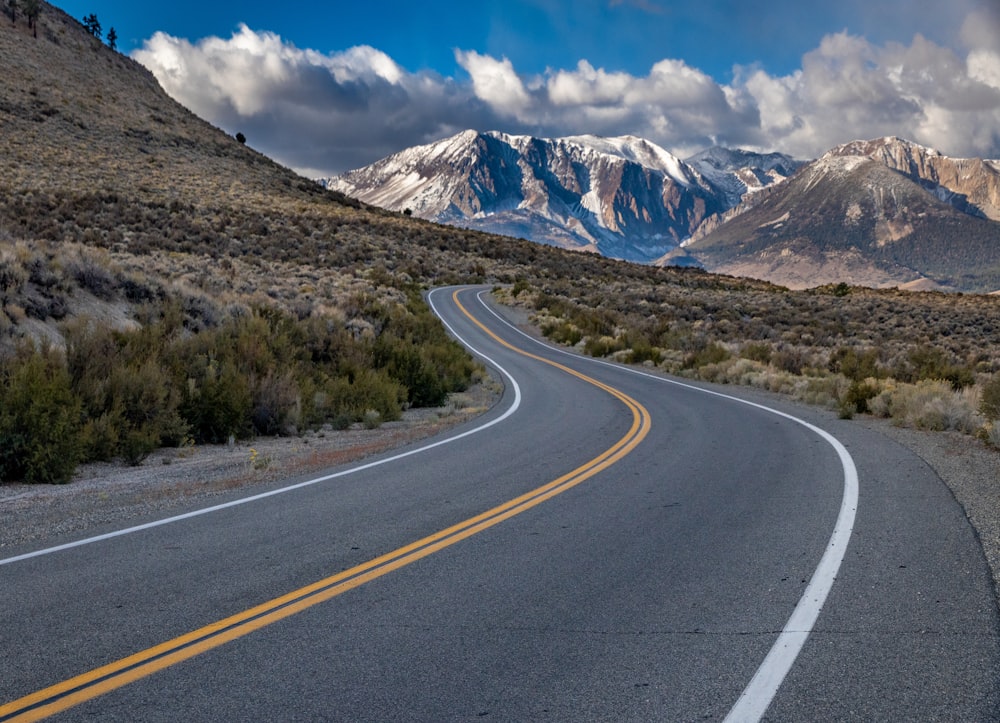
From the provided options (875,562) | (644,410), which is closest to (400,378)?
(644,410)

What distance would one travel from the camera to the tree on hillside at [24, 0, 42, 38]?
82.5m

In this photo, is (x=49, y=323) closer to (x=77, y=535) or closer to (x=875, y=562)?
(x=77, y=535)

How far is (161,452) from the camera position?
37.6 ft

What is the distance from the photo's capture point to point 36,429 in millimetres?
9445

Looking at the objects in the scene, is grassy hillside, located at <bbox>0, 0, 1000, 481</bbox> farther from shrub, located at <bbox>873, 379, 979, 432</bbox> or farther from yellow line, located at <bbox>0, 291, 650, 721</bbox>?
yellow line, located at <bbox>0, 291, 650, 721</bbox>

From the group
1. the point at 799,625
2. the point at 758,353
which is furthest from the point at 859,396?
the point at 799,625

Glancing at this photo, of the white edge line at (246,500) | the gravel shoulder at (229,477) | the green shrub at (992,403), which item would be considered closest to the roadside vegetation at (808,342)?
the green shrub at (992,403)

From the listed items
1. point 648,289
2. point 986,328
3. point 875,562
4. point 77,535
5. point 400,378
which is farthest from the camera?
point 648,289

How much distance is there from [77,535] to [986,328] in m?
49.3

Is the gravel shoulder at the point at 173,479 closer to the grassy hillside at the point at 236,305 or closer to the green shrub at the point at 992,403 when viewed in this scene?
the grassy hillside at the point at 236,305

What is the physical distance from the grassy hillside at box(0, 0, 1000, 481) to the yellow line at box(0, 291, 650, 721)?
5492 mm

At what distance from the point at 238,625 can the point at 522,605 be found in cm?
187

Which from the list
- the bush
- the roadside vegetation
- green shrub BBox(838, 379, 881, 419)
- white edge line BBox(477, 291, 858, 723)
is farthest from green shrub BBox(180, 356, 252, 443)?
green shrub BBox(838, 379, 881, 419)

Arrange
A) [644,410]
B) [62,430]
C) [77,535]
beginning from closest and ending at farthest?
1. [77,535]
2. [62,430]
3. [644,410]
